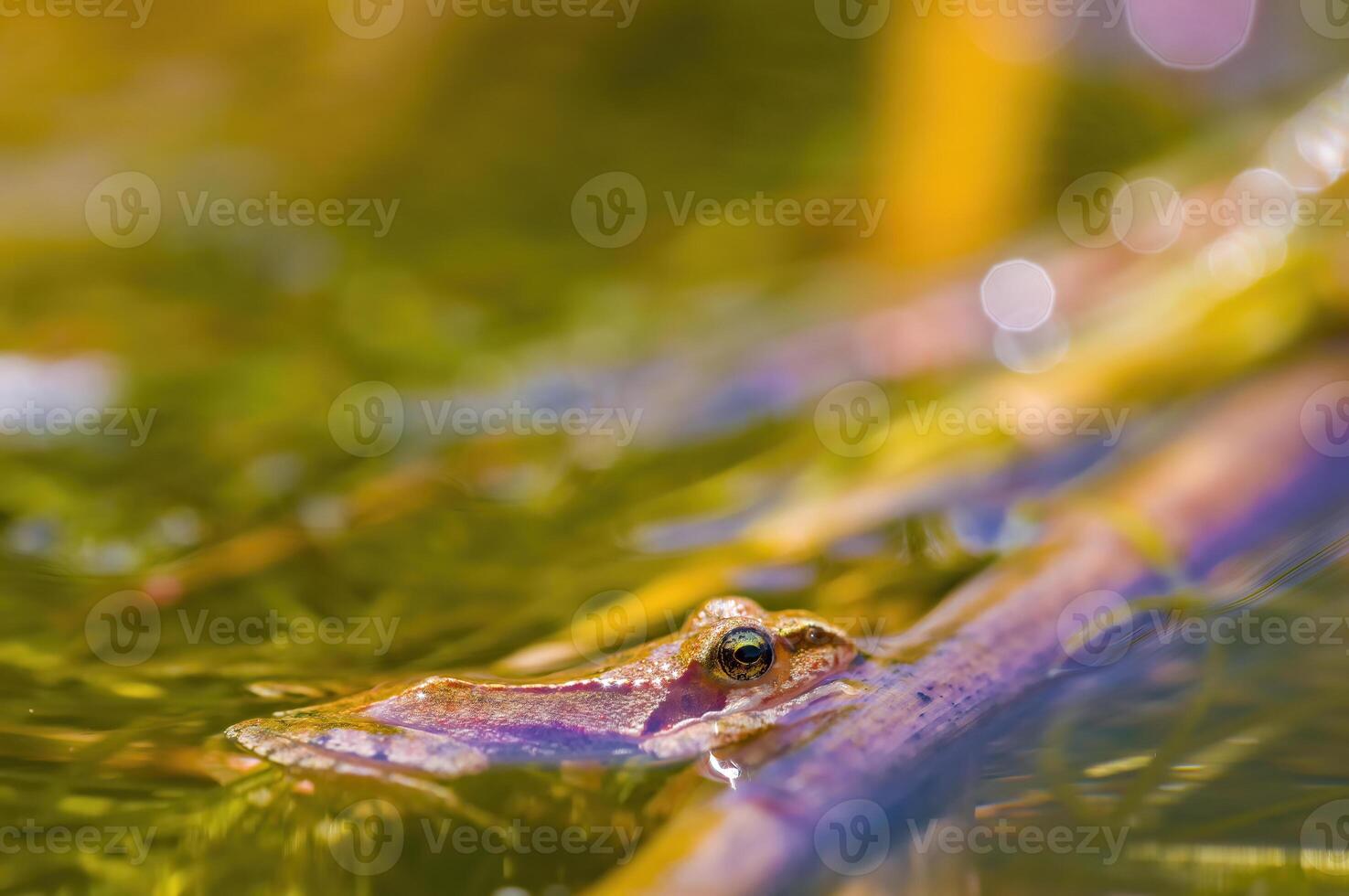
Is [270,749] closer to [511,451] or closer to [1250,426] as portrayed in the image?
[511,451]

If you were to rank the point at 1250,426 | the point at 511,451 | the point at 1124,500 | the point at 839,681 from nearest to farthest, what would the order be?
the point at 839,681 → the point at 1124,500 → the point at 1250,426 → the point at 511,451

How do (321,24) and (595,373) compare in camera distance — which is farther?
(321,24)

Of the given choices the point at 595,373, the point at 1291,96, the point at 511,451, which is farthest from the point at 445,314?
the point at 1291,96

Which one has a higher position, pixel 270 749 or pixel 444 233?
pixel 444 233

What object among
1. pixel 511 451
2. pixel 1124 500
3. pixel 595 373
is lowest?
pixel 1124 500
